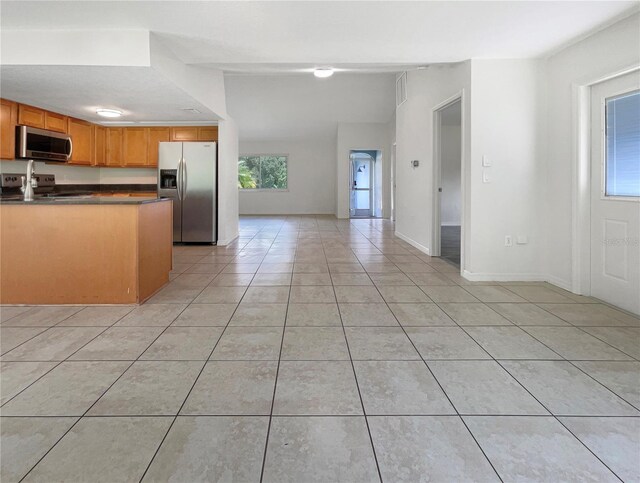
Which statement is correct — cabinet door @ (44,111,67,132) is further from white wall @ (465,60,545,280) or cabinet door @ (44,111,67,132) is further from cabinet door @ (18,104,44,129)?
white wall @ (465,60,545,280)

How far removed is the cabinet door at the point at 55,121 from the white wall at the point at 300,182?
773cm

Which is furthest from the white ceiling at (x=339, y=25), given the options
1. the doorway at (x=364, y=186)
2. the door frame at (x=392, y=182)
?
the doorway at (x=364, y=186)

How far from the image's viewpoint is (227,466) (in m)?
1.46

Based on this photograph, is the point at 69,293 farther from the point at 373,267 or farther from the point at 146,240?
the point at 373,267

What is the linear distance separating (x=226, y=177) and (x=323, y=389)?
5.46m

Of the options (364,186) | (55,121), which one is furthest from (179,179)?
(364,186)

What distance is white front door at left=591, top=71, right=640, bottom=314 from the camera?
3.23 metres

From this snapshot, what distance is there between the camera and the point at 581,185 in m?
3.72

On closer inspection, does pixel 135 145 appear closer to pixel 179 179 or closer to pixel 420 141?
pixel 179 179

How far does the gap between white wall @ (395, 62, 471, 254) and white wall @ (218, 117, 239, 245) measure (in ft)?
9.64

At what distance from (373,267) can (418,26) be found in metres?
2.63

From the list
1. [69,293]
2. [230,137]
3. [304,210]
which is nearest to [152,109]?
[230,137]

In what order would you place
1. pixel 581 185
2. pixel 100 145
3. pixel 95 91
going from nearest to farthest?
pixel 581 185 < pixel 95 91 < pixel 100 145

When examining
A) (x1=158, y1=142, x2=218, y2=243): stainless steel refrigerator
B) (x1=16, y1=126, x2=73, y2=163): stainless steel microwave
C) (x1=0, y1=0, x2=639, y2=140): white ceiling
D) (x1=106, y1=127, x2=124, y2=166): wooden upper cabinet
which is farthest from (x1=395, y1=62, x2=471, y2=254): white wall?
(x1=16, y1=126, x2=73, y2=163): stainless steel microwave
